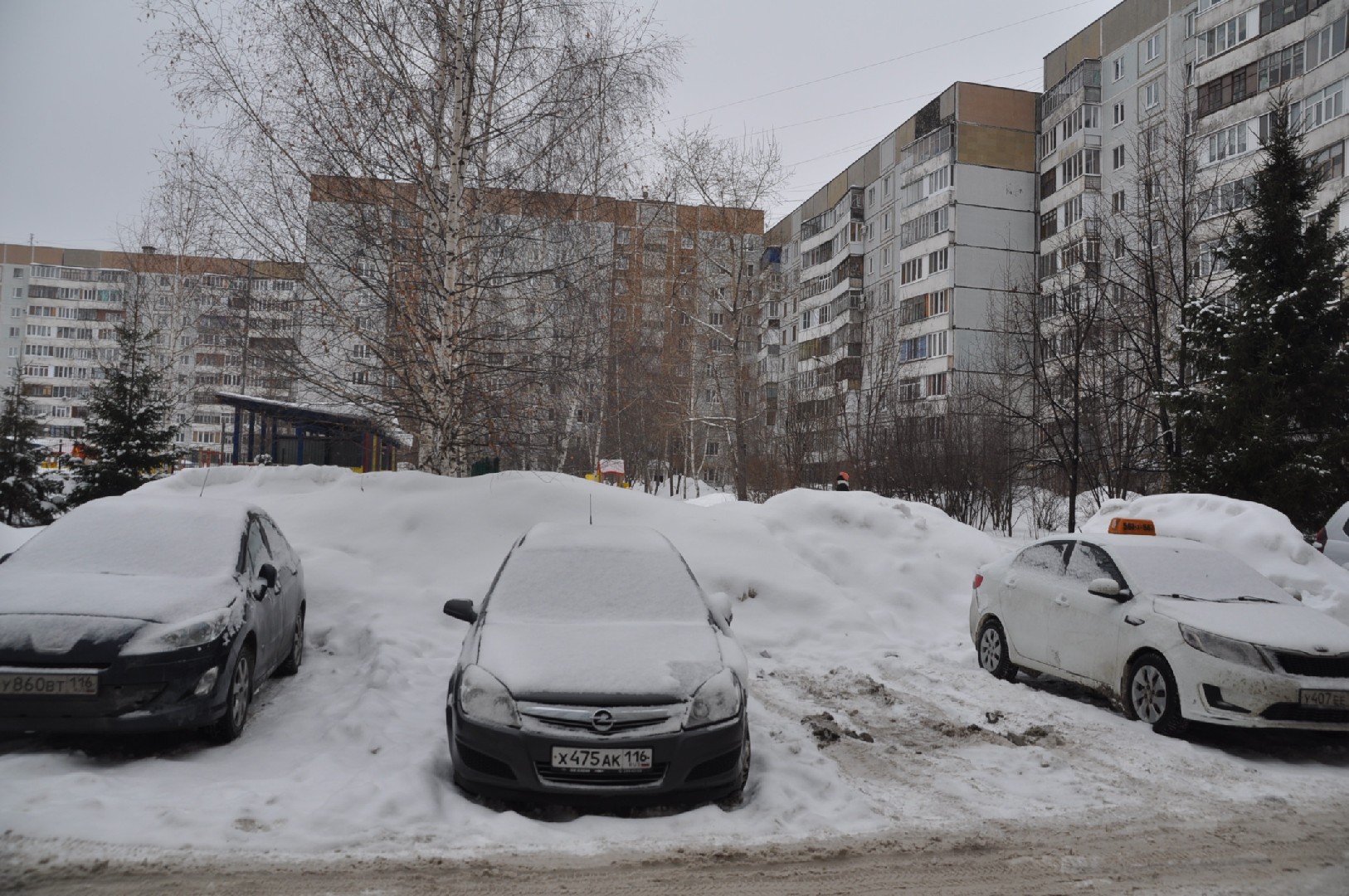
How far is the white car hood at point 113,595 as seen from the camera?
5480 mm

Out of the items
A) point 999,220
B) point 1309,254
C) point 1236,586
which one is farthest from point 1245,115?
point 1236,586

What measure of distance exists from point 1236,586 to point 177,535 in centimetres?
822

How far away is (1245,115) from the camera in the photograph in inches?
1336

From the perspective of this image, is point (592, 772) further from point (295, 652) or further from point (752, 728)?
point (295, 652)

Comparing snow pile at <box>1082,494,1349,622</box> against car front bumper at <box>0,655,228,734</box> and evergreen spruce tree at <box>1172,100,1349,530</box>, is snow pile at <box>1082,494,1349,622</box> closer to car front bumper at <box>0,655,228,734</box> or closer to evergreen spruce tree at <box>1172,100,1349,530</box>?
evergreen spruce tree at <box>1172,100,1349,530</box>

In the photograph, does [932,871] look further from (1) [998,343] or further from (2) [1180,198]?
(1) [998,343]

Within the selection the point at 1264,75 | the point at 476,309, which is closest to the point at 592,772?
the point at 476,309

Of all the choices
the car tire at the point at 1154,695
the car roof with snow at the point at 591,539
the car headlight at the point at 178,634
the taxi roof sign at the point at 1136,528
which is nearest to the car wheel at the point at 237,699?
the car headlight at the point at 178,634

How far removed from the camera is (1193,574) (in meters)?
7.57

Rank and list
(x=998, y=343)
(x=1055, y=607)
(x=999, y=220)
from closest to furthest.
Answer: (x=1055, y=607) < (x=998, y=343) < (x=999, y=220)

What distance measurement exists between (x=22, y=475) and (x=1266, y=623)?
2554 cm

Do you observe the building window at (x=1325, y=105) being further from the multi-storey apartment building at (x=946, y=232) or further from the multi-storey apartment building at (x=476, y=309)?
the multi-storey apartment building at (x=476, y=309)

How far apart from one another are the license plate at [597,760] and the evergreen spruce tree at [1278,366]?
48.9ft

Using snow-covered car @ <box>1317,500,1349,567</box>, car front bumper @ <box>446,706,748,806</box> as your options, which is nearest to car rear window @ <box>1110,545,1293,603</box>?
car front bumper @ <box>446,706,748,806</box>
